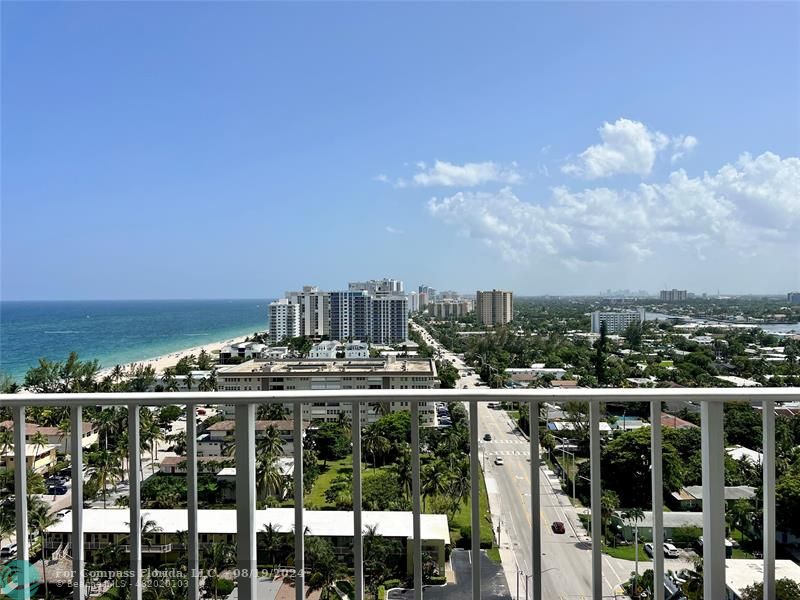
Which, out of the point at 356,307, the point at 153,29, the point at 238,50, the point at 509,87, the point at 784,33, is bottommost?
the point at 356,307

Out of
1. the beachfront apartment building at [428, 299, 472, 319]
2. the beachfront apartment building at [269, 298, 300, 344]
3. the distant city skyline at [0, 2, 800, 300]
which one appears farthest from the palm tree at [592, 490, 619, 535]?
the beachfront apartment building at [428, 299, 472, 319]

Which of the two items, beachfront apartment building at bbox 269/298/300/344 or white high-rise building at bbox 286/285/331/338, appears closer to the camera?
beachfront apartment building at bbox 269/298/300/344

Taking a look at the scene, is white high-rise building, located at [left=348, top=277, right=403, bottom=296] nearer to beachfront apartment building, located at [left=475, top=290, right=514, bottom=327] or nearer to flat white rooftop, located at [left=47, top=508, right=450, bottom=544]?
beachfront apartment building, located at [left=475, top=290, right=514, bottom=327]

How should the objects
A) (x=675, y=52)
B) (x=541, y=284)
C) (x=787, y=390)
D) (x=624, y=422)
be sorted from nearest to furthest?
(x=787, y=390)
(x=624, y=422)
(x=675, y=52)
(x=541, y=284)

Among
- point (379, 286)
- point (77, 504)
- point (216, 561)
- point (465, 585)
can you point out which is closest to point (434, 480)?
point (465, 585)

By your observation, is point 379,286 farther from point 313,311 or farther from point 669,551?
point 669,551

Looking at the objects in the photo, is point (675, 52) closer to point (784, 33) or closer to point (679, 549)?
point (784, 33)

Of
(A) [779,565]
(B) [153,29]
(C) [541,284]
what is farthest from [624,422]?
(C) [541,284]
